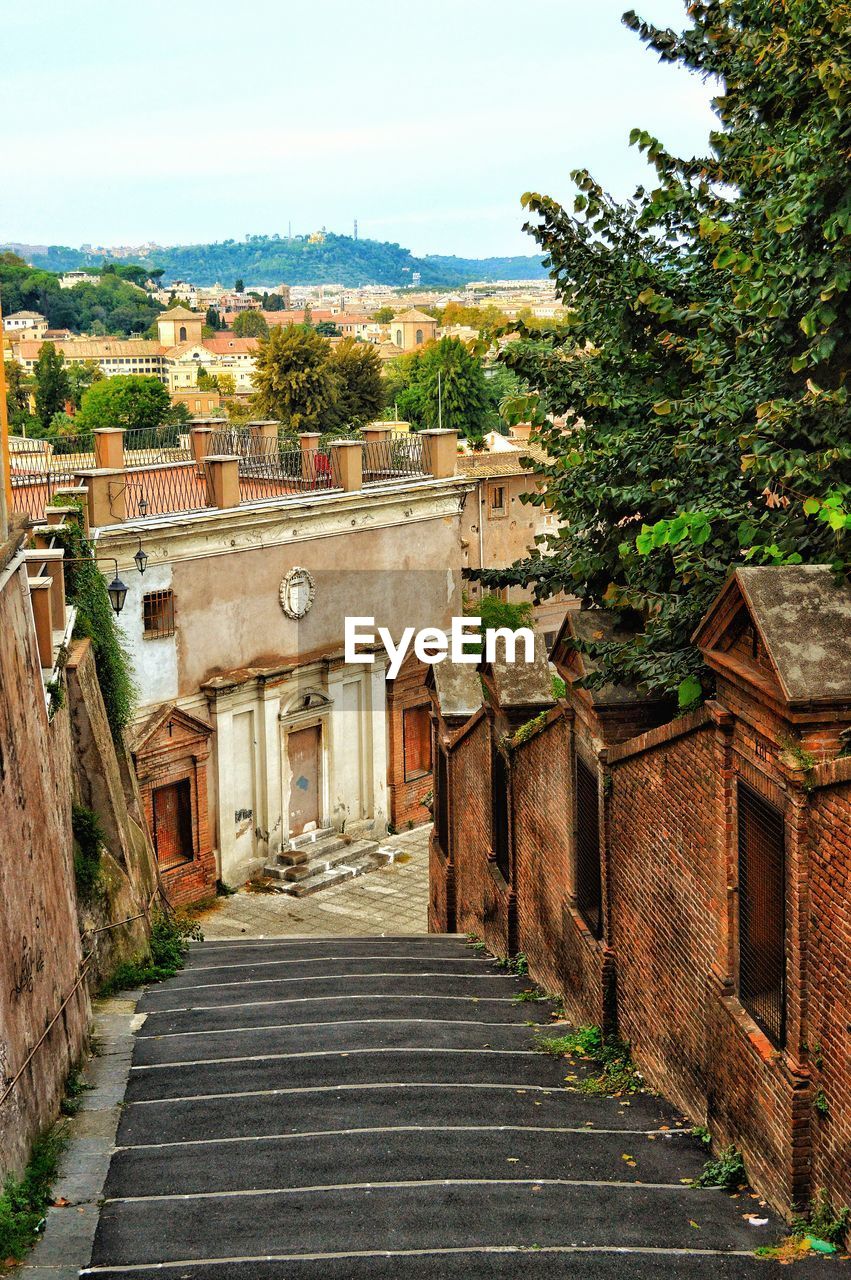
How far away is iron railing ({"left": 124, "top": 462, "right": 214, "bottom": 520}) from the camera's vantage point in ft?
76.8

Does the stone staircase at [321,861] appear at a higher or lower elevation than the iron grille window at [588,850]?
lower

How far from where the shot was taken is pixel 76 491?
21.0 m

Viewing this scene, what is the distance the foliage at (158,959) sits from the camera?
531 inches

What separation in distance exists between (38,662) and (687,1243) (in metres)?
6.98

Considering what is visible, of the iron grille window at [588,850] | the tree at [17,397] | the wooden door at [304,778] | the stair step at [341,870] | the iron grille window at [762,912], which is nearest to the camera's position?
the iron grille window at [762,912]

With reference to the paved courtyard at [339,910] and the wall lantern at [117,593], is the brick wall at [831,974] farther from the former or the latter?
the paved courtyard at [339,910]

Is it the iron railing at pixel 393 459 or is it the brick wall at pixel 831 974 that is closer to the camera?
the brick wall at pixel 831 974

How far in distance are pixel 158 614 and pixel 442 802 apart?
6.23 meters

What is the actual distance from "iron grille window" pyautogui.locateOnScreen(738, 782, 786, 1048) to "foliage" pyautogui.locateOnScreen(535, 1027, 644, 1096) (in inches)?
76.1

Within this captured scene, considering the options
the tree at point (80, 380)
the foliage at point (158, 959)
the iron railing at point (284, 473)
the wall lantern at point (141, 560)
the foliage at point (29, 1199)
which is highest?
the tree at point (80, 380)

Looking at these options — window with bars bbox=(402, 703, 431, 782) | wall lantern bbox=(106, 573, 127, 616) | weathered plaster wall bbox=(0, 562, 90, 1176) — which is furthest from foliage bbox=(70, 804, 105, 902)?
window with bars bbox=(402, 703, 431, 782)

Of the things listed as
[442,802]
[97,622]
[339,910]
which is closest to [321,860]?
[339,910]

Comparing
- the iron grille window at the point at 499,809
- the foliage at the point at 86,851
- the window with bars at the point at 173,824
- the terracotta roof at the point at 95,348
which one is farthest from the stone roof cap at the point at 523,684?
the terracotta roof at the point at 95,348

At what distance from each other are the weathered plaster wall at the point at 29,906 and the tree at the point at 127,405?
278 feet
